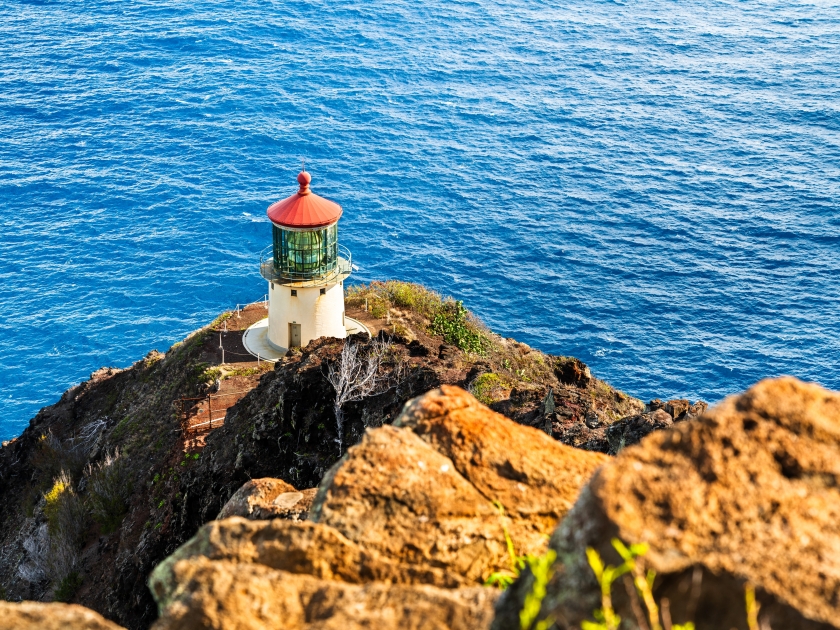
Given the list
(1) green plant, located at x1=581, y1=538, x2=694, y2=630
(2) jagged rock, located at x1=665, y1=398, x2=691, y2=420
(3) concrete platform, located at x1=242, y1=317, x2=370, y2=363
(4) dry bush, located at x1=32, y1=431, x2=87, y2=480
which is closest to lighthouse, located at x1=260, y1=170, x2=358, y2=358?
(3) concrete platform, located at x1=242, y1=317, x2=370, y2=363

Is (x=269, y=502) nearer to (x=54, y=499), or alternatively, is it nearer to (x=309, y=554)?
(x=309, y=554)

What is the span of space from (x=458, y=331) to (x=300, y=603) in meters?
35.3

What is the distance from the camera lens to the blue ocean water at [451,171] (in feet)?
210

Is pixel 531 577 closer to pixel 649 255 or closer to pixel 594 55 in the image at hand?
pixel 649 255

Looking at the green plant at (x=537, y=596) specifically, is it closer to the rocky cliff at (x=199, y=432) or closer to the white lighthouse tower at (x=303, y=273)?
the rocky cliff at (x=199, y=432)

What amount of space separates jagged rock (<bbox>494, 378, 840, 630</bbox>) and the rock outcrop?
1.08 metres

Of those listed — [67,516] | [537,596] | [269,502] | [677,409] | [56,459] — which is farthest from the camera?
[56,459]

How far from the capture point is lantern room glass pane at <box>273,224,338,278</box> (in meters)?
38.8

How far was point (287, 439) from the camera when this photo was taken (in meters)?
26.8

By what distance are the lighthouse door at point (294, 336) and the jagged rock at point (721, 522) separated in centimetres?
3357

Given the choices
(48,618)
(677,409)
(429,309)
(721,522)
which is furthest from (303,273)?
(721,522)

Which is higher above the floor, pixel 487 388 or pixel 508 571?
pixel 508 571

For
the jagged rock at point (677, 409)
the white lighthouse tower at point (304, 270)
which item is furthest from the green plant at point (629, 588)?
the white lighthouse tower at point (304, 270)

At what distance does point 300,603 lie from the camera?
7.59 m
